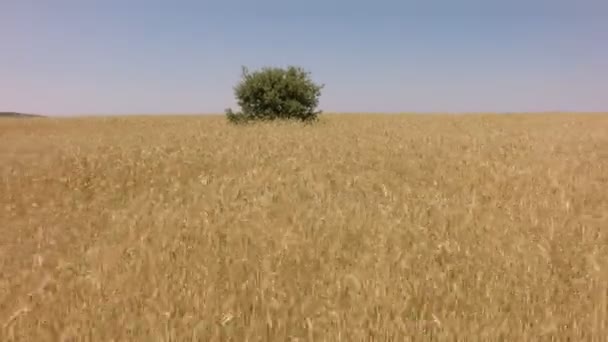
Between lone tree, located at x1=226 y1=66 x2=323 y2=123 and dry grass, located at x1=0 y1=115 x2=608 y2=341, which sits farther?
lone tree, located at x1=226 y1=66 x2=323 y2=123

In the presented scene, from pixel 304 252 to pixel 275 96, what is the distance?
22281 mm

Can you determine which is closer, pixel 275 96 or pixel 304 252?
pixel 304 252

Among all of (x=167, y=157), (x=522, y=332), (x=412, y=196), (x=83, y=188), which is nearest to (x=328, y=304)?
(x=522, y=332)

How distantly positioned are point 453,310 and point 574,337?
725 millimetres

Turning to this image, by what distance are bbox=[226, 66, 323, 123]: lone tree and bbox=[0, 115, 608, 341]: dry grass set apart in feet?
58.2

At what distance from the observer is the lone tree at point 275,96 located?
26328mm

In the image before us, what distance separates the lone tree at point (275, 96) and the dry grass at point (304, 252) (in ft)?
58.2

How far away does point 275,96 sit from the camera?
2619cm

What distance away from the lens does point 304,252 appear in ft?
14.6

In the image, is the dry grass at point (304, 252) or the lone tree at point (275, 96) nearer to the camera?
the dry grass at point (304, 252)

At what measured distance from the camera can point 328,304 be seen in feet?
11.2

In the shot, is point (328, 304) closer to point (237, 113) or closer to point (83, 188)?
point (83, 188)

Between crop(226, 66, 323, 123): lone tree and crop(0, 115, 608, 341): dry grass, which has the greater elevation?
crop(226, 66, 323, 123): lone tree

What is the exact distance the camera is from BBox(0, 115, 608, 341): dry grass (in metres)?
3.20
